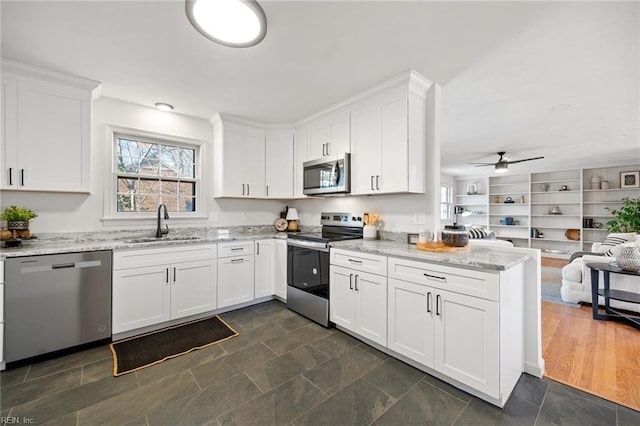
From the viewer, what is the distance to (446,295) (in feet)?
6.14

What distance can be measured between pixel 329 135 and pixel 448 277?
7.21 ft

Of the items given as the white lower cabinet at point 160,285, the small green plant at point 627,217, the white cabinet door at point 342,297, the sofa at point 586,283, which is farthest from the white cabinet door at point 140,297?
the small green plant at point 627,217

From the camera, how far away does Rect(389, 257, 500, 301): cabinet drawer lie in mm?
1675

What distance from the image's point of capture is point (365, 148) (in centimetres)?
290

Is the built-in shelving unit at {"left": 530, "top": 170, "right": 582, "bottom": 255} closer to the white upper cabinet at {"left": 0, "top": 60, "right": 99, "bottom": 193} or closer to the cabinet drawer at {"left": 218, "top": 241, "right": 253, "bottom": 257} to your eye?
the cabinet drawer at {"left": 218, "top": 241, "right": 253, "bottom": 257}

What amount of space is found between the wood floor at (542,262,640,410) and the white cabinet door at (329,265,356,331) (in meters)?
1.59

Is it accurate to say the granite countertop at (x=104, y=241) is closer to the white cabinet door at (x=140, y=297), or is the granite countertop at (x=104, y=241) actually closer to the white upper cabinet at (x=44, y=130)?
the white cabinet door at (x=140, y=297)

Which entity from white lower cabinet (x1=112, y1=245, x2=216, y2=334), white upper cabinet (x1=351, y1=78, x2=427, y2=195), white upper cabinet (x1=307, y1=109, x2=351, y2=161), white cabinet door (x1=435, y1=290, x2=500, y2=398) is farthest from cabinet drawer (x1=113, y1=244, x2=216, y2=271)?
white cabinet door (x1=435, y1=290, x2=500, y2=398)

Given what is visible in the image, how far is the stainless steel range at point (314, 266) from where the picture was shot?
2.87 meters

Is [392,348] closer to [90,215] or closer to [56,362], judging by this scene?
[56,362]

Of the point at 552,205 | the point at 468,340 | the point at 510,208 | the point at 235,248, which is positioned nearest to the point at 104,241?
the point at 235,248

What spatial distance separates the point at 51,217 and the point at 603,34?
495 cm

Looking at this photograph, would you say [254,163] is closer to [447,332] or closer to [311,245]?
[311,245]

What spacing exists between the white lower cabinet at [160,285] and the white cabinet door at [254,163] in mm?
1059
